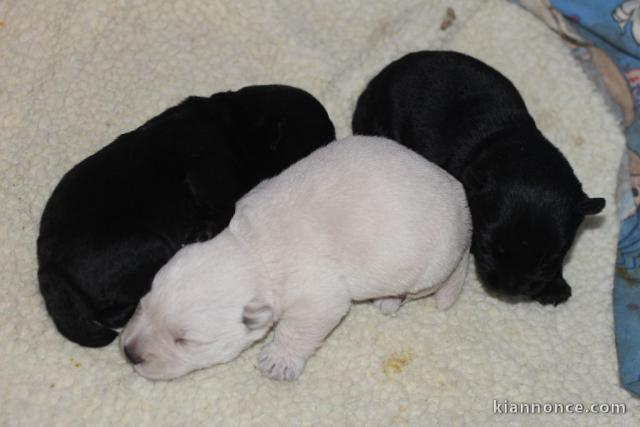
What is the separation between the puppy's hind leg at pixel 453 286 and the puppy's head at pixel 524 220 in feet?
0.43

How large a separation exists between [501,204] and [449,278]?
1.89ft

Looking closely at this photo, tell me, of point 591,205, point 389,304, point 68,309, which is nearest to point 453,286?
point 389,304

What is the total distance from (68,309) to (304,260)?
1.25 metres

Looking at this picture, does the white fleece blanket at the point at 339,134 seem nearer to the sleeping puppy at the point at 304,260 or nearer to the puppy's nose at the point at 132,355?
the sleeping puppy at the point at 304,260

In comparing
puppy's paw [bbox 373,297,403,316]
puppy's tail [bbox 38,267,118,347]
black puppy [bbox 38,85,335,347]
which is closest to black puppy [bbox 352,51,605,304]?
puppy's paw [bbox 373,297,403,316]

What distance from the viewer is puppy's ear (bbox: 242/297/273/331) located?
4.09 metres

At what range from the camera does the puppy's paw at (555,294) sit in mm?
5188

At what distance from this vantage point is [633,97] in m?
5.85

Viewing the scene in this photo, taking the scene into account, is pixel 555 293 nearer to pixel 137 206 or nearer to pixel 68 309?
pixel 137 206

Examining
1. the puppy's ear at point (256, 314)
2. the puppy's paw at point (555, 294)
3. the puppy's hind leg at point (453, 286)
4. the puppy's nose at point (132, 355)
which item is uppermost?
the puppy's ear at point (256, 314)

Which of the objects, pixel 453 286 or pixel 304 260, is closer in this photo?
pixel 304 260

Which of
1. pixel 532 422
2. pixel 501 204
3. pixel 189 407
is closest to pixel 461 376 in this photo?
pixel 532 422

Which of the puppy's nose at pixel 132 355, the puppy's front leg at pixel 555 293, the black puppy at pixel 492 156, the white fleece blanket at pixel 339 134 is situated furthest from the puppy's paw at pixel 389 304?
the puppy's nose at pixel 132 355

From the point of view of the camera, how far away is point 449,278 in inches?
196
